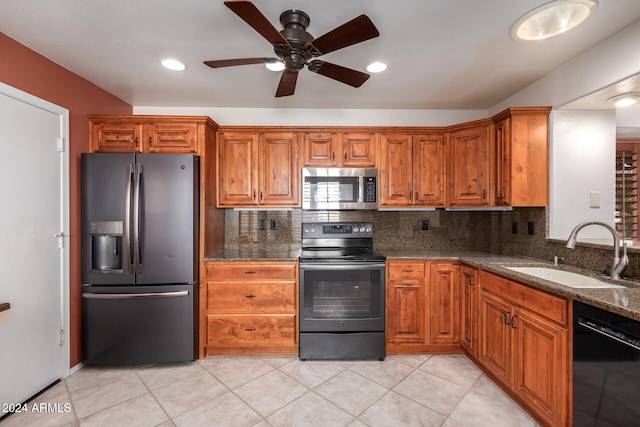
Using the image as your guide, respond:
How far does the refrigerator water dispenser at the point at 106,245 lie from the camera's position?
234 centimetres

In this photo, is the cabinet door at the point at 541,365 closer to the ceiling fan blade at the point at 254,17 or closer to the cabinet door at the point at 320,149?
the cabinet door at the point at 320,149

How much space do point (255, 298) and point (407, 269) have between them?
56.2 inches

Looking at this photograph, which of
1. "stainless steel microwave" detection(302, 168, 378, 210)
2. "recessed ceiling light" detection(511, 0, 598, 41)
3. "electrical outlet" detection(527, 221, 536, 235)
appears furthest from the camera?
"stainless steel microwave" detection(302, 168, 378, 210)

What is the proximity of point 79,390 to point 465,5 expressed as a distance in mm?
3662

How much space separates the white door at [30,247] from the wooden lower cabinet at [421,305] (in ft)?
8.99

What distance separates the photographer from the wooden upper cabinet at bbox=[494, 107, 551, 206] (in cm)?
236

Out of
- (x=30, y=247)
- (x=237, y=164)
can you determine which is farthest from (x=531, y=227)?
(x=30, y=247)

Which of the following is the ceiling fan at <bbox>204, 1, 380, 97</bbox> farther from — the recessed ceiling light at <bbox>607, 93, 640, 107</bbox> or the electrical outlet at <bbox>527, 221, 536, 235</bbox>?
the electrical outlet at <bbox>527, 221, 536, 235</bbox>

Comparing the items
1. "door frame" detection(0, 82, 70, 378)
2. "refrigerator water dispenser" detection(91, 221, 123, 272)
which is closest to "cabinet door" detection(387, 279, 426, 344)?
"refrigerator water dispenser" detection(91, 221, 123, 272)

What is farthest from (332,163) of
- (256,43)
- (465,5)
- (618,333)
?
(618,333)

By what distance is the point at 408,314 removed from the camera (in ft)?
8.57

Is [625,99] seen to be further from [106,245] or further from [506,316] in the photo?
[106,245]

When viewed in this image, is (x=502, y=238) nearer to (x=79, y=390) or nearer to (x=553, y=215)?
(x=553, y=215)

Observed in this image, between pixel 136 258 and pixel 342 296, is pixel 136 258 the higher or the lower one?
the higher one
